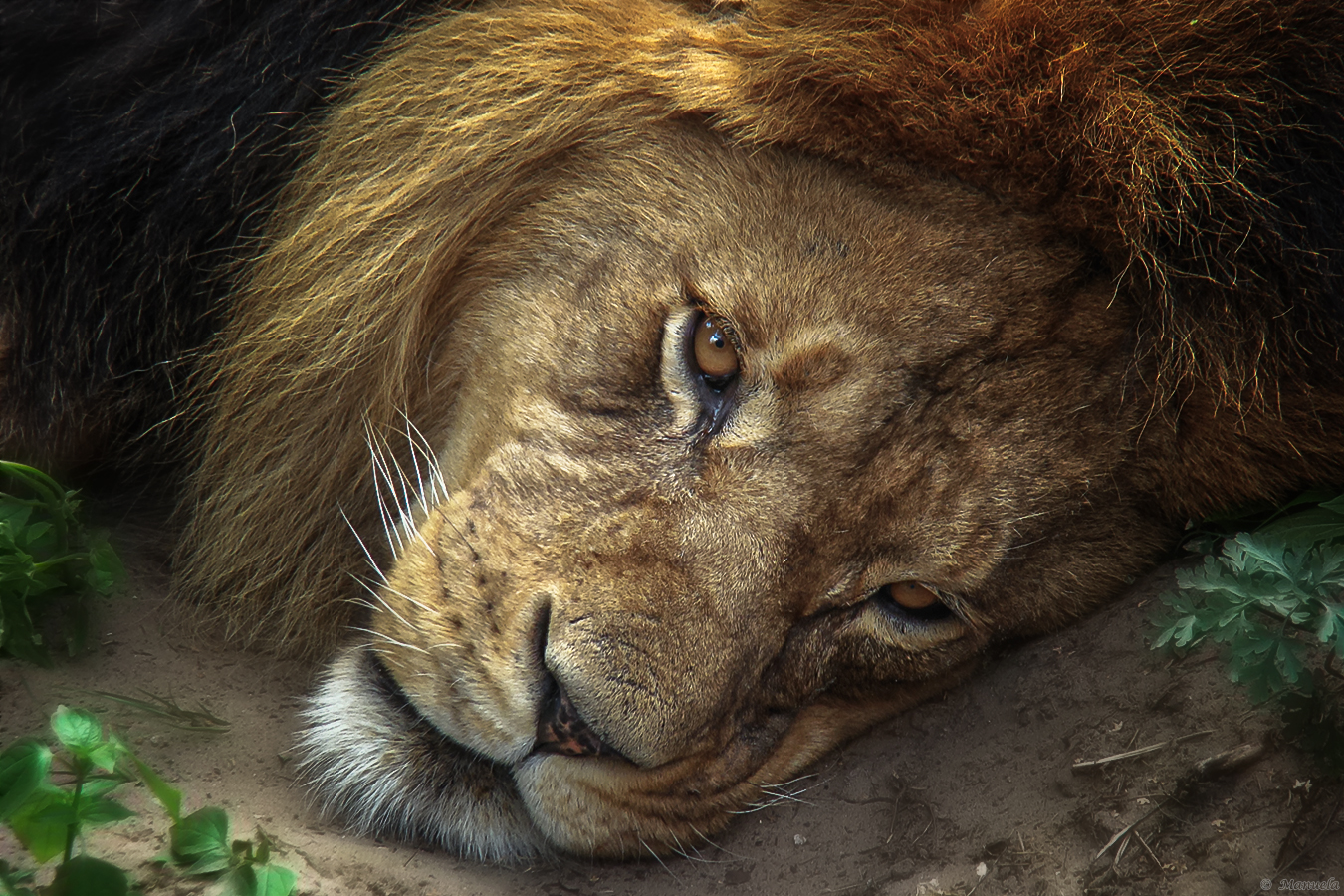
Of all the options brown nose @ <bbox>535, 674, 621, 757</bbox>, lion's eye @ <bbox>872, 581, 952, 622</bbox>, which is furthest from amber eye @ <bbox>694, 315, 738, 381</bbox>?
brown nose @ <bbox>535, 674, 621, 757</bbox>

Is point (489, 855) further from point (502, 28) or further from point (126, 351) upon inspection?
point (502, 28)

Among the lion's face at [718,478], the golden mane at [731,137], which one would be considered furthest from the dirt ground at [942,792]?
the golden mane at [731,137]

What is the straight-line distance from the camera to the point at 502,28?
7.79 ft

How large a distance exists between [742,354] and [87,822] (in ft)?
4.27

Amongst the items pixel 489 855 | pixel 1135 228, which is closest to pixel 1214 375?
pixel 1135 228

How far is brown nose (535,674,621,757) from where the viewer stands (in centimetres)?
200

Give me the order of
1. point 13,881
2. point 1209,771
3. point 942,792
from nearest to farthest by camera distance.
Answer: point 13,881 → point 1209,771 → point 942,792

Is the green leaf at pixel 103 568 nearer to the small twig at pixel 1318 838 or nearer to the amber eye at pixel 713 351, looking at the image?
the amber eye at pixel 713 351

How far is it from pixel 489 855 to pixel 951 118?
157 cm

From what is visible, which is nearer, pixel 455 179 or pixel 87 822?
pixel 87 822

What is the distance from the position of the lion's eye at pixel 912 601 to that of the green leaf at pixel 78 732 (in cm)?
137

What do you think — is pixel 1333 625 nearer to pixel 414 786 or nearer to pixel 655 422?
pixel 655 422

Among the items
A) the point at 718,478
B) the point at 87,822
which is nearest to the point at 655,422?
the point at 718,478

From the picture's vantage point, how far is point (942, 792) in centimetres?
231
